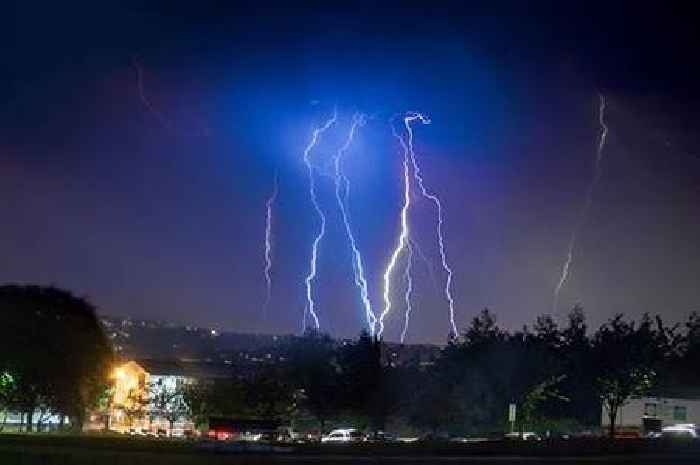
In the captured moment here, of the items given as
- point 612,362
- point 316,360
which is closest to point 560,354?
point 612,362

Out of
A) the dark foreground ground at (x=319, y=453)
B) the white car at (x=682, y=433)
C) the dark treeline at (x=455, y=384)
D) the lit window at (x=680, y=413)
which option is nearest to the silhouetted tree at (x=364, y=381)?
the dark treeline at (x=455, y=384)

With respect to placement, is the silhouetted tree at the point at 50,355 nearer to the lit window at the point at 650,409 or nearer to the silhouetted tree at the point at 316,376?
the silhouetted tree at the point at 316,376

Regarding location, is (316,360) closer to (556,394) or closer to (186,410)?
(186,410)

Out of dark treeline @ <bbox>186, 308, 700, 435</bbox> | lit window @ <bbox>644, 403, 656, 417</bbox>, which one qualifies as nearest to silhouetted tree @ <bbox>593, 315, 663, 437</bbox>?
dark treeline @ <bbox>186, 308, 700, 435</bbox>

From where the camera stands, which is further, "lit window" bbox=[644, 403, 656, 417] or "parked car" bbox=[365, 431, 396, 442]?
"lit window" bbox=[644, 403, 656, 417]

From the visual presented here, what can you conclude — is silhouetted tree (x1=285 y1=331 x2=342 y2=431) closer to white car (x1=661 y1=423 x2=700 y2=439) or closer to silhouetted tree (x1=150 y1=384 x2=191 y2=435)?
silhouetted tree (x1=150 y1=384 x2=191 y2=435)
